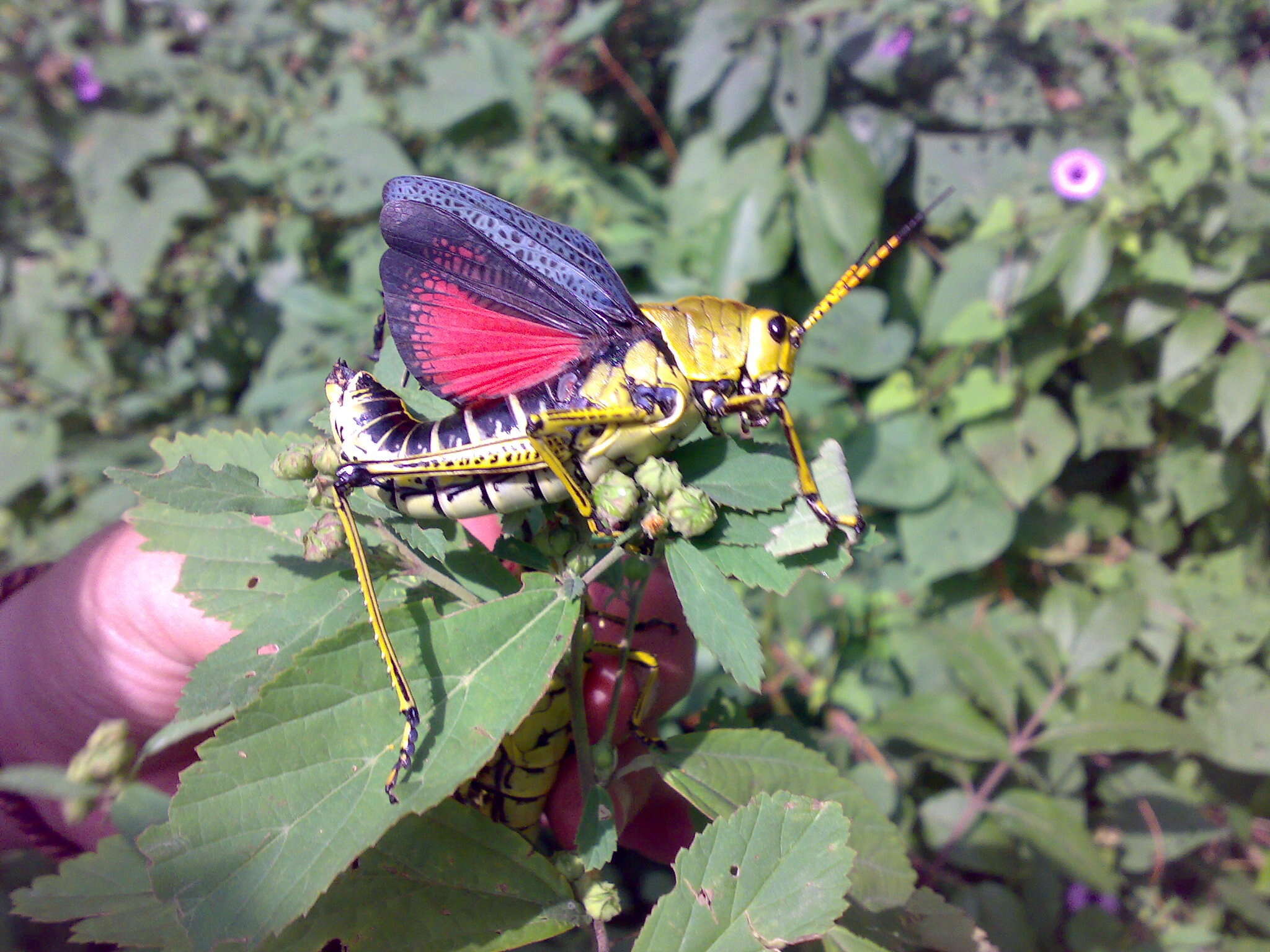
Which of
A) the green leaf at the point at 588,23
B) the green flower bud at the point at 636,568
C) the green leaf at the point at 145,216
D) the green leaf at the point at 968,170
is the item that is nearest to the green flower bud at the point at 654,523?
the green flower bud at the point at 636,568

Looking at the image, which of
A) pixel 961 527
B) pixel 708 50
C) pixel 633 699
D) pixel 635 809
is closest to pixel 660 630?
pixel 633 699

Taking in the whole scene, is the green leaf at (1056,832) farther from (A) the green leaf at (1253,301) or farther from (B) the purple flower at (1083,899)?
(A) the green leaf at (1253,301)

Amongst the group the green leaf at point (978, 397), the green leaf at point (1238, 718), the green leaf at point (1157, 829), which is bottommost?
Answer: the green leaf at point (1157, 829)

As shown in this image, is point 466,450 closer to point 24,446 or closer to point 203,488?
point 203,488

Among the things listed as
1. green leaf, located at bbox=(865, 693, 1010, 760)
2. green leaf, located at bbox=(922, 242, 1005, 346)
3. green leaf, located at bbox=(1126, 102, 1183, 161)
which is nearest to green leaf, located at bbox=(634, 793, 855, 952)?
green leaf, located at bbox=(865, 693, 1010, 760)

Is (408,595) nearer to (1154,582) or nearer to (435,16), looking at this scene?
(1154,582)

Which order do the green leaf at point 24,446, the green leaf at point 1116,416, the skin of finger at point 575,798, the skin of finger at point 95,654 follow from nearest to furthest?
the skin of finger at point 575,798, the skin of finger at point 95,654, the green leaf at point 1116,416, the green leaf at point 24,446

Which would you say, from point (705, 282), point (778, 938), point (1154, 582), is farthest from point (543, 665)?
point (1154, 582)
